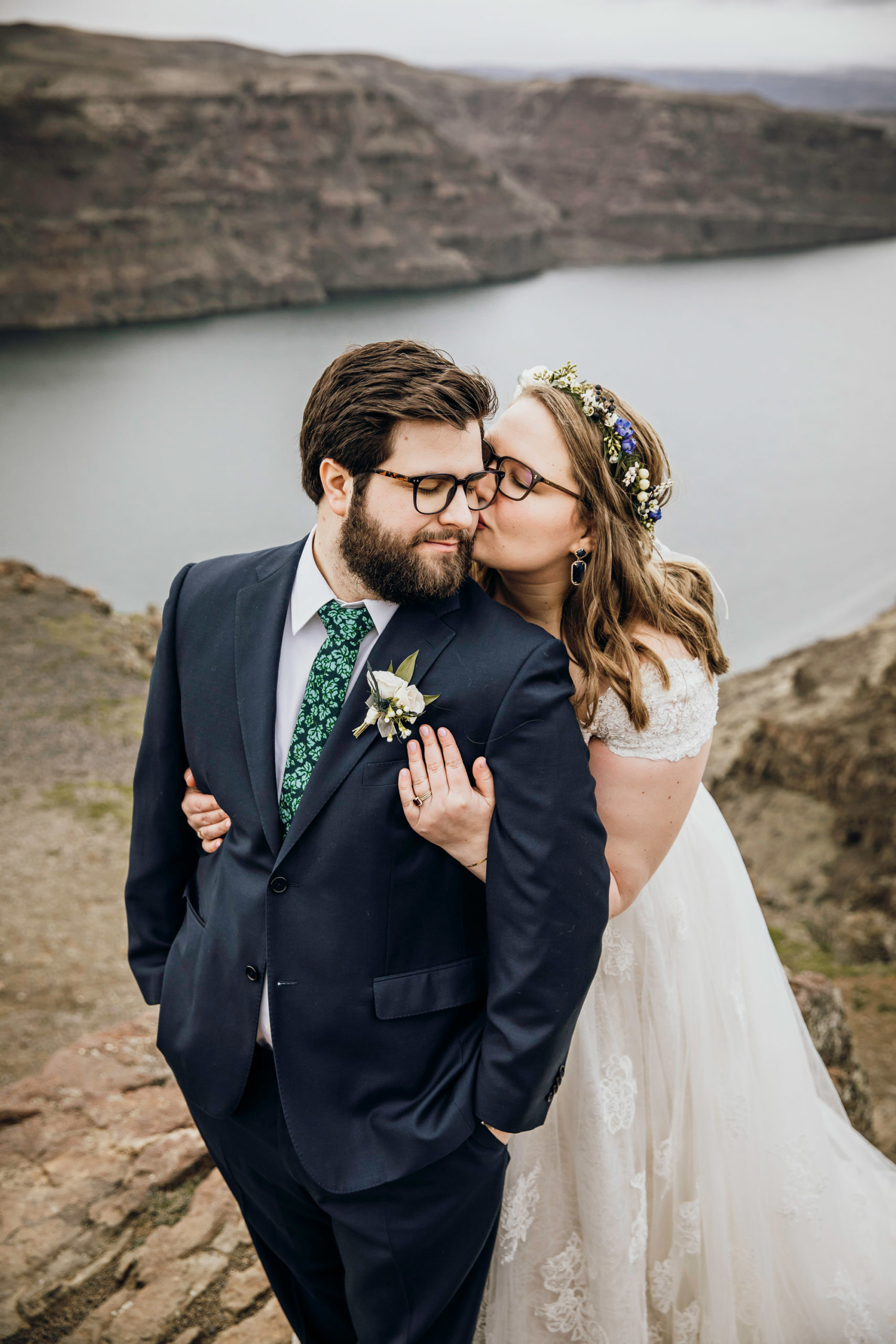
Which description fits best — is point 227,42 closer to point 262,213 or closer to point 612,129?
point 262,213

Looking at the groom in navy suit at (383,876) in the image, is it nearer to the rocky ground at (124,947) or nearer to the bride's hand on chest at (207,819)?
the bride's hand on chest at (207,819)

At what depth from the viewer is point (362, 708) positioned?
1416mm

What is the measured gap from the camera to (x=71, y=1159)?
9.11 ft

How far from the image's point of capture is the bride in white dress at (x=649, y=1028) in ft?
5.42

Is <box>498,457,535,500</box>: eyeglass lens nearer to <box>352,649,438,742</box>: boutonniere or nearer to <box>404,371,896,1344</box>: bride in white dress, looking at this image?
<box>404,371,896,1344</box>: bride in white dress

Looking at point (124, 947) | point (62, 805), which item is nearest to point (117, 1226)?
point (124, 947)

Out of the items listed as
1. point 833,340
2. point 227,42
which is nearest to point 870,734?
point 833,340

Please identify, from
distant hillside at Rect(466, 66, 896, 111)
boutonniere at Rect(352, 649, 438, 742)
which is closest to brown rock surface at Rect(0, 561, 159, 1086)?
boutonniere at Rect(352, 649, 438, 742)

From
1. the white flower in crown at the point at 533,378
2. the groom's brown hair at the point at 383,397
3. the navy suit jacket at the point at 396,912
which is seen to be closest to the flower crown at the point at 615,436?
the white flower in crown at the point at 533,378

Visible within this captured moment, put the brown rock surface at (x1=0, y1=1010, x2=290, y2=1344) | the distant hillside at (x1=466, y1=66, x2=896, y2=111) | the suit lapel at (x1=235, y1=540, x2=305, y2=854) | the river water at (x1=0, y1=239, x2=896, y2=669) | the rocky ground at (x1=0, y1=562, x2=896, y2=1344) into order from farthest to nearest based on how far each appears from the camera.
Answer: the distant hillside at (x1=466, y1=66, x2=896, y2=111), the river water at (x1=0, y1=239, x2=896, y2=669), the rocky ground at (x1=0, y1=562, x2=896, y2=1344), the brown rock surface at (x1=0, y1=1010, x2=290, y2=1344), the suit lapel at (x1=235, y1=540, x2=305, y2=854)

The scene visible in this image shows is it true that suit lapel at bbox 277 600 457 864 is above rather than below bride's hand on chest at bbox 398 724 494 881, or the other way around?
above

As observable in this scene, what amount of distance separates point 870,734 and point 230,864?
8007 millimetres

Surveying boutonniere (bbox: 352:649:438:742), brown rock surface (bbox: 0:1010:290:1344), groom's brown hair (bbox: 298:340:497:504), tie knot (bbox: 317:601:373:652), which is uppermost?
groom's brown hair (bbox: 298:340:497:504)

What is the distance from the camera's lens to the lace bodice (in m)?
1.64
